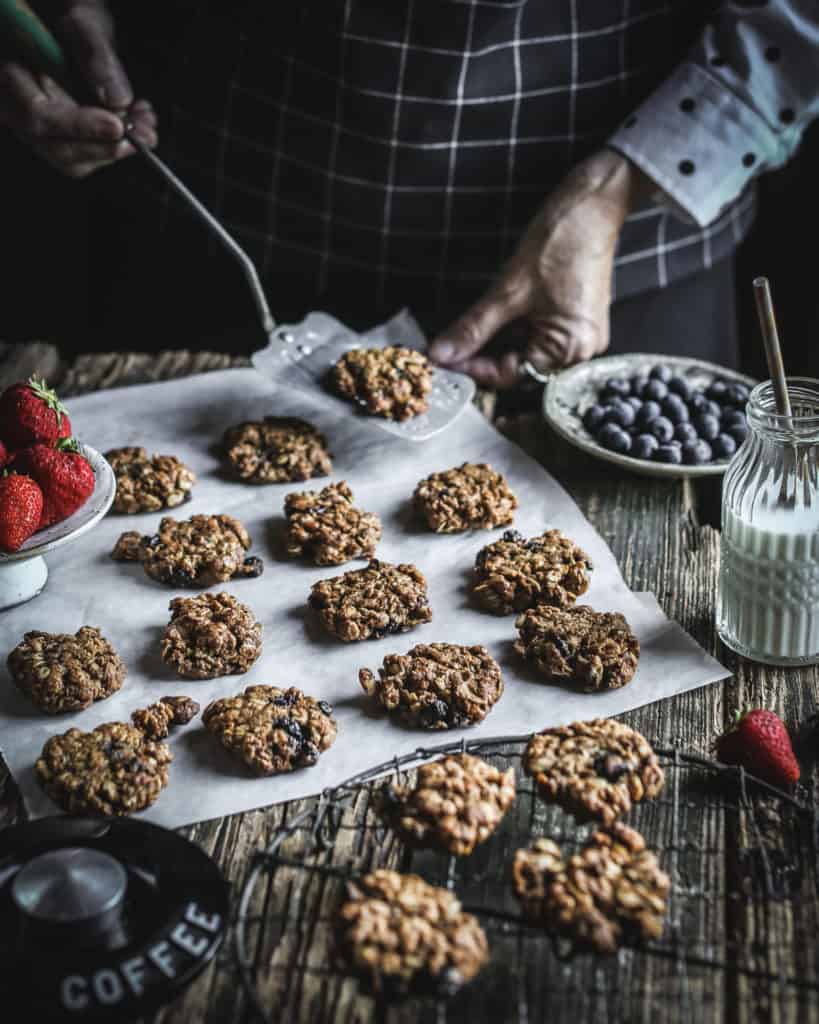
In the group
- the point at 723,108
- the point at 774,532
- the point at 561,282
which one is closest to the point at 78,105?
the point at 561,282

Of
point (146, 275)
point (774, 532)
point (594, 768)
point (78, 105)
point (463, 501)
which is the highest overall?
point (78, 105)

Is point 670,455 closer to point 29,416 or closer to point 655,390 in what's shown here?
point 655,390

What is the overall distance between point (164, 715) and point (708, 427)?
1.09 metres

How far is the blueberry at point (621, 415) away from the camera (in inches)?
78.5

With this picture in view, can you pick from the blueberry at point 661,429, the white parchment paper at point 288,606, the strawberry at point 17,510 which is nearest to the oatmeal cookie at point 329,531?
the white parchment paper at point 288,606

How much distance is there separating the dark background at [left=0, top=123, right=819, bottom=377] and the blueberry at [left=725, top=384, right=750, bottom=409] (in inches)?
32.2

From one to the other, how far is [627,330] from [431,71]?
2.30 feet

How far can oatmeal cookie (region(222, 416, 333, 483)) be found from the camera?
198 centimetres

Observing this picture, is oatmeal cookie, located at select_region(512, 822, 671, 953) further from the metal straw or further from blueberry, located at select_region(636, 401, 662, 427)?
blueberry, located at select_region(636, 401, 662, 427)

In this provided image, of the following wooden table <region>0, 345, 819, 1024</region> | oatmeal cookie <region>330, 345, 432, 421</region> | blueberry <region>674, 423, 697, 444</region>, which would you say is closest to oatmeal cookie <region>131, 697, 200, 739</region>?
wooden table <region>0, 345, 819, 1024</region>

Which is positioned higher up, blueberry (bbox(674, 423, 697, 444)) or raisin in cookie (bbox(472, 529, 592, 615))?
blueberry (bbox(674, 423, 697, 444))

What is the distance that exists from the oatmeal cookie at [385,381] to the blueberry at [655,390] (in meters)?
0.40

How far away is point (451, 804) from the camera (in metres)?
1.17

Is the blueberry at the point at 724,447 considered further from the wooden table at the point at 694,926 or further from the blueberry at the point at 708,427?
the wooden table at the point at 694,926
